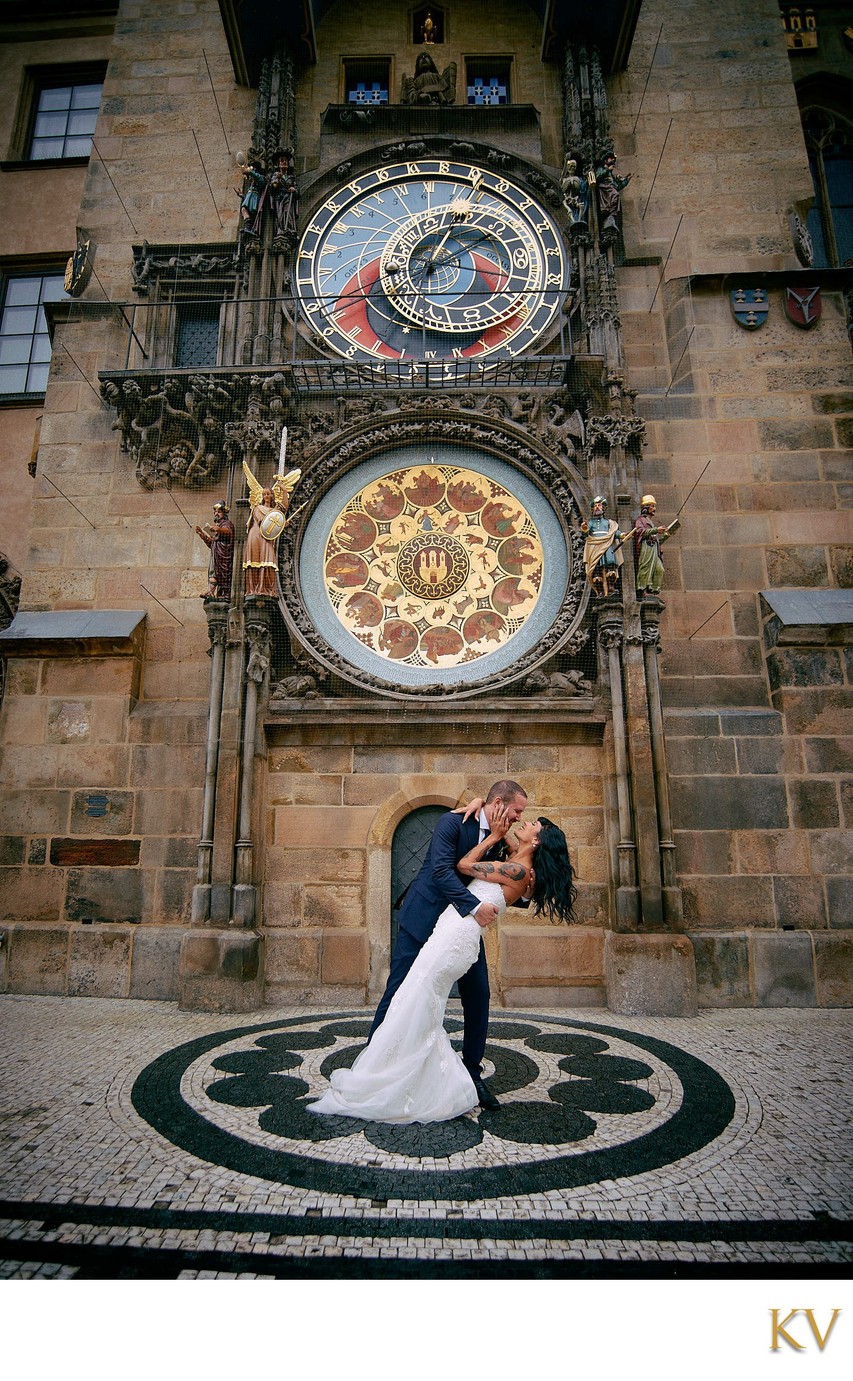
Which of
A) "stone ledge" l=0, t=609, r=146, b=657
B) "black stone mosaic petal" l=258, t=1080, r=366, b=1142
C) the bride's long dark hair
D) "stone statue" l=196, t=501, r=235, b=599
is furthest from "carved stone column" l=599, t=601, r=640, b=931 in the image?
"stone ledge" l=0, t=609, r=146, b=657

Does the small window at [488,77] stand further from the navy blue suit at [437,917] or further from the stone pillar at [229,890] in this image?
the navy blue suit at [437,917]

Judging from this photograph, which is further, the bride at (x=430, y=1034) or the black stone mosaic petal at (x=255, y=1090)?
the black stone mosaic petal at (x=255, y=1090)

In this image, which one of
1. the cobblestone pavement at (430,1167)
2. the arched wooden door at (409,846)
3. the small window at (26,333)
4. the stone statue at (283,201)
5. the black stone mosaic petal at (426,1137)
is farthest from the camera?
the small window at (26,333)

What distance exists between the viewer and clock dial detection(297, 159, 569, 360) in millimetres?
10078

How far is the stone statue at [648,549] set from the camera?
26.7 ft

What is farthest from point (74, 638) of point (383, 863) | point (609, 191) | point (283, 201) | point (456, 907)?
point (609, 191)

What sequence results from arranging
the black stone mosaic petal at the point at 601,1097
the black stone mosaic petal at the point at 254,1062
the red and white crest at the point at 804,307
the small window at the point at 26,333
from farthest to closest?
the small window at the point at 26,333
the red and white crest at the point at 804,307
the black stone mosaic petal at the point at 254,1062
the black stone mosaic petal at the point at 601,1097

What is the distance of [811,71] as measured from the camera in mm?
12930

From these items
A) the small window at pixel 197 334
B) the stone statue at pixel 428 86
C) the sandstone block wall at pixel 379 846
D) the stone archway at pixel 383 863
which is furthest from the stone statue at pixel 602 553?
the stone statue at pixel 428 86

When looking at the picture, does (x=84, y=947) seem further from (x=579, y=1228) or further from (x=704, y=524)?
(x=704, y=524)

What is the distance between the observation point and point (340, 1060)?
529cm

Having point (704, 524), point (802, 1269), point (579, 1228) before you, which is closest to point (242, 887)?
point (579, 1228)

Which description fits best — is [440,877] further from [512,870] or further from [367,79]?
[367,79]

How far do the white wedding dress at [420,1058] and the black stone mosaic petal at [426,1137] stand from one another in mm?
45
